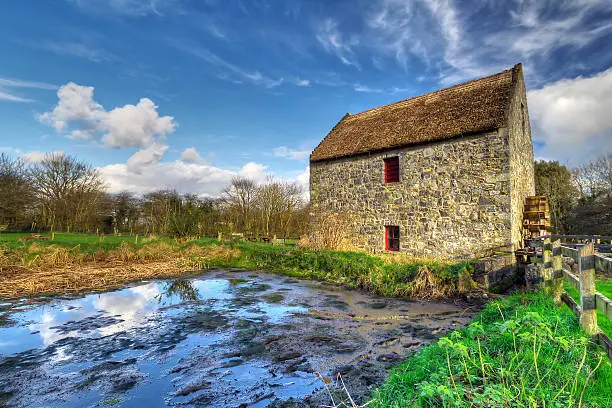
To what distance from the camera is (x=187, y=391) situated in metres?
3.70

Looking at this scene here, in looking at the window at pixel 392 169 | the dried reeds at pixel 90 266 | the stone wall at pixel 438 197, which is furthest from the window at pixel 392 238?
the dried reeds at pixel 90 266

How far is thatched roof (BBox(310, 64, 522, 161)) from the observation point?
12.5 meters

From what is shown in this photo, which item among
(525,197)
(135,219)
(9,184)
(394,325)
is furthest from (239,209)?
(394,325)

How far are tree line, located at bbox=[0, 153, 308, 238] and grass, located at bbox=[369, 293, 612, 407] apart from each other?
24531 mm

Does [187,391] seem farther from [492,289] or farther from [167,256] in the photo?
[167,256]

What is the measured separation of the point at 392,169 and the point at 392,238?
322cm

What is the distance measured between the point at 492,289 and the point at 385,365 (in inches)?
248

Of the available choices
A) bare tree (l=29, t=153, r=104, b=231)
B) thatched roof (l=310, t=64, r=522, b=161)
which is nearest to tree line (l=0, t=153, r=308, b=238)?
bare tree (l=29, t=153, r=104, b=231)

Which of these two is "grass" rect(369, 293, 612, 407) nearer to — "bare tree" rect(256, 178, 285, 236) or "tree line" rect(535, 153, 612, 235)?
"tree line" rect(535, 153, 612, 235)

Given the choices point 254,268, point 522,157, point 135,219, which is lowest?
point 254,268

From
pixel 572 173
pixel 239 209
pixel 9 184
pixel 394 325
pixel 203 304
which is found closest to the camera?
pixel 394 325

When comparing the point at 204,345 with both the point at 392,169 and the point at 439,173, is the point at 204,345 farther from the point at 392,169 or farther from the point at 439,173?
the point at 392,169

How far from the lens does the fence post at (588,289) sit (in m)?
3.71

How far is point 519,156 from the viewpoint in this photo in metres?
13.5
